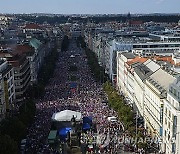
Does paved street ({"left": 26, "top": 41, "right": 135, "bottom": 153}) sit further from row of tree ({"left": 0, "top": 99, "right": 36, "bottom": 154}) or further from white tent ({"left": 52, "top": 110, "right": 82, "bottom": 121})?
white tent ({"left": 52, "top": 110, "right": 82, "bottom": 121})

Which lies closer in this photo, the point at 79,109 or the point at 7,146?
the point at 7,146

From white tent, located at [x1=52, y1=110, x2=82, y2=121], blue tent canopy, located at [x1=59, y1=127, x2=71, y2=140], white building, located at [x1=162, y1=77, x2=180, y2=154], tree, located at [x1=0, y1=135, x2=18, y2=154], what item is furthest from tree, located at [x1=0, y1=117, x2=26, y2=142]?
white building, located at [x1=162, y1=77, x2=180, y2=154]

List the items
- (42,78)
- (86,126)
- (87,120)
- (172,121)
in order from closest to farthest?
(172,121), (86,126), (87,120), (42,78)

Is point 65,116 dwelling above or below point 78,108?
above

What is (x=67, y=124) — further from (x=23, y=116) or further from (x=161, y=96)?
(x=161, y=96)

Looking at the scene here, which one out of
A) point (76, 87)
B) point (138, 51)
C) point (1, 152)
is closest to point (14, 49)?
point (76, 87)

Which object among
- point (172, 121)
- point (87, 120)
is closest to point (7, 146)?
point (172, 121)

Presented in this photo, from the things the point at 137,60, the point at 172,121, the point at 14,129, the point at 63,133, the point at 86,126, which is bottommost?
the point at 86,126

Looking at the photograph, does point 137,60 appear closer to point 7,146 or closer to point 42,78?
point 42,78

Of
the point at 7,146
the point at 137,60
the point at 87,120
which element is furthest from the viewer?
the point at 137,60
